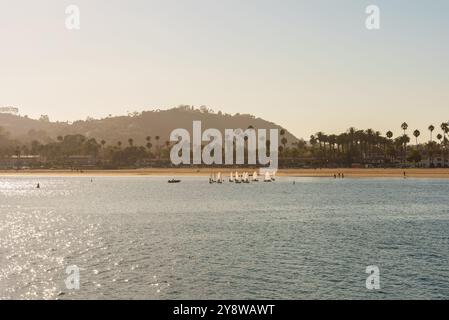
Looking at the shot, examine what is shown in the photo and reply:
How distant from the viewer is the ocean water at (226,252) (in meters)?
45.2

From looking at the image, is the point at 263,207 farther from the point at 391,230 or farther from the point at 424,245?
the point at 424,245

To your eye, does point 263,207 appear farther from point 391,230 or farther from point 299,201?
point 391,230

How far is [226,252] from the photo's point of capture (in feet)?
207

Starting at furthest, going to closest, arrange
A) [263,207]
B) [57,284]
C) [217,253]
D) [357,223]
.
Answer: [263,207]
[357,223]
[217,253]
[57,284]

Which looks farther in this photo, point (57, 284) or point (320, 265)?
point (320, 265)

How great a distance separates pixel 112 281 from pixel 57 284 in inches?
167

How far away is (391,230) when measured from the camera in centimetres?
8275

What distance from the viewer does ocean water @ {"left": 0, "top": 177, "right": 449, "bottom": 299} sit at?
45.2 meters
